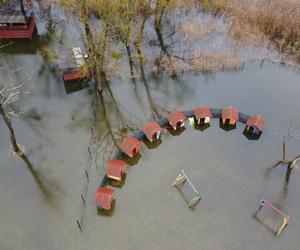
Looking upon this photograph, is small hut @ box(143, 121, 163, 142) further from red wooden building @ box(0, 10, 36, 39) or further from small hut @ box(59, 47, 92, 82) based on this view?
red wooden building @ box(0, 10, 36, 39)

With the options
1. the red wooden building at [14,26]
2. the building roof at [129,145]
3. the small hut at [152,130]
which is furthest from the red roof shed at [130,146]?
the red wooden building at [14,26]

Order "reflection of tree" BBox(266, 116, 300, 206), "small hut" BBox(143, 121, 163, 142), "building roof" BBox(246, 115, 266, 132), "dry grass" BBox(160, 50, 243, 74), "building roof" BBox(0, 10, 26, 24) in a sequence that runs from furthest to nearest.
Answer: "building roof" BBox(0, 10, 26, 24), "dry grass" BBox(160, 50, 243, 74), "building roof" BBox(246, 115, 266, 132), "small hut" BBox(143, 121, 163, 142), "reflection of tree" BBox(266, 116, 300, 206)

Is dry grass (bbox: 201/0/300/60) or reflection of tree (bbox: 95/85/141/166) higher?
dry grass (bbox: 201/0/300/60)

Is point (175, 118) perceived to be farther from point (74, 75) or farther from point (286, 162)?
point (74, 75)

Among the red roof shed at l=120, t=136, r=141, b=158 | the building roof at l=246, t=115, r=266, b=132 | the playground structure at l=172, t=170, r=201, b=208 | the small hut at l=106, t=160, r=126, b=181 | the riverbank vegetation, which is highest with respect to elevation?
the riverbank vegetation

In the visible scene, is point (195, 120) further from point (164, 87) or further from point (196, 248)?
point (196, 248)

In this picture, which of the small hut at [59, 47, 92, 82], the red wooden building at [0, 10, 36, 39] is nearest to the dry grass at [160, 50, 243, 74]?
the small hut at [59, 47, 92, 82]

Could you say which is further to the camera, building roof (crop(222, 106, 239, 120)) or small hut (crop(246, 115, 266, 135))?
building roof (crop(222, 106, 239, 120))
